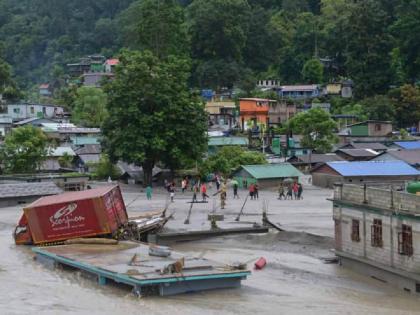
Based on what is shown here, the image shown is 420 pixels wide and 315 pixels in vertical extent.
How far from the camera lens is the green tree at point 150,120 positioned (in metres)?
51.4

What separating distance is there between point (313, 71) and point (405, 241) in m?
67.9

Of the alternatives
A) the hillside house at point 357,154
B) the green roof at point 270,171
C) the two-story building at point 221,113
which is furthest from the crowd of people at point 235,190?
the two-story building at point 221,113

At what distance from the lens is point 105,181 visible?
56312 millimetres

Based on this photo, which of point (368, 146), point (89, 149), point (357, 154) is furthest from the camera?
point (89, 149)

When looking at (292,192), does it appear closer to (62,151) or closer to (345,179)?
(345,179)

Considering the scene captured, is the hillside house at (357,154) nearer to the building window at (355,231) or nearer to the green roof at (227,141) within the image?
the green roof at (227,141)

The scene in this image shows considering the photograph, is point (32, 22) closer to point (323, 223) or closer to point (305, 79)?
point (305, 79)

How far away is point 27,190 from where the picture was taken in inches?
1812

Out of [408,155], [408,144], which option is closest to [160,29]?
[408,144]

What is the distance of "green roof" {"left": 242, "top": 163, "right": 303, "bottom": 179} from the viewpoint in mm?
52781

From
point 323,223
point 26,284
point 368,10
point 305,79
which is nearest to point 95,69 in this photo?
point 305,79

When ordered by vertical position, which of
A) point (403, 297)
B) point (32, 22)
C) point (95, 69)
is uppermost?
point (32, 22)

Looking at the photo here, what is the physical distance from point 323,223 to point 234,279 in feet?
42.4

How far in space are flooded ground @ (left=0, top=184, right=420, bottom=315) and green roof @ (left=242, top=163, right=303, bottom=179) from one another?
18240 millimetres
